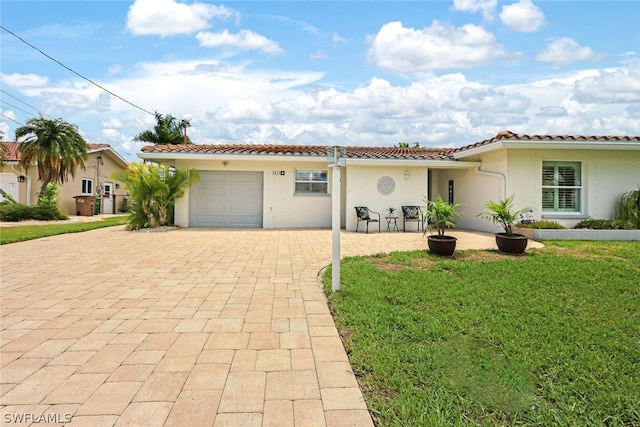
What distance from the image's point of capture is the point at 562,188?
11797 millimetres

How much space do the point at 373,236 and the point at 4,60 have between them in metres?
13.9

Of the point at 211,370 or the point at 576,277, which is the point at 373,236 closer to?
the point at 576,277

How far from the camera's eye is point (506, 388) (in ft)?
8.64

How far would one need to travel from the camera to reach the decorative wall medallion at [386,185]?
44.3 feet

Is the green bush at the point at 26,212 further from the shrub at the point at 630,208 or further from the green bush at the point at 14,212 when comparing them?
the shrub at the point at 630,208

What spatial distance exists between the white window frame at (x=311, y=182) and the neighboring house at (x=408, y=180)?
42 mm

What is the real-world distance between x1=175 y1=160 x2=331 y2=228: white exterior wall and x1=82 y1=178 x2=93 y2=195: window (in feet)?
49.4

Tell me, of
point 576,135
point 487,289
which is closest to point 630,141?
point 576,135

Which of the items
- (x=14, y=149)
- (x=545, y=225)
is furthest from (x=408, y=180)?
(x=14, y=149)

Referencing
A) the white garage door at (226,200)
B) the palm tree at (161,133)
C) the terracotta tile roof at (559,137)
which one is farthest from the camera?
the palm tree at (161,133)

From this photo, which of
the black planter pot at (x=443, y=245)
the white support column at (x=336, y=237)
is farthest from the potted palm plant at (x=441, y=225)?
the white support column at (x=336, y=237)

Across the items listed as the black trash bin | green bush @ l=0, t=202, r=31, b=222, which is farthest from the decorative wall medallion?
the black trash bin

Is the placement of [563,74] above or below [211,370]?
above

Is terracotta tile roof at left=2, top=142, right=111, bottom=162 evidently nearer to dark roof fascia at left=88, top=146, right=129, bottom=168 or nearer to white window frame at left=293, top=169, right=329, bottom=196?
dark roof fascia at left=88, top=146, right=129, bottom=168
